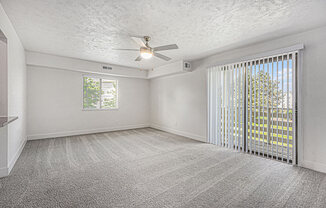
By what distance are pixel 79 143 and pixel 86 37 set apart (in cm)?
304

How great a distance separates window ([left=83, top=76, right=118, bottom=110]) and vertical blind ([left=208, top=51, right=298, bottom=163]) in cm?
409

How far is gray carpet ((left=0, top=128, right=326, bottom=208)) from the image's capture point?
1875 mm

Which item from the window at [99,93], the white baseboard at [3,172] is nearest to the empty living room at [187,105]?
the white baseboard at [3,172]

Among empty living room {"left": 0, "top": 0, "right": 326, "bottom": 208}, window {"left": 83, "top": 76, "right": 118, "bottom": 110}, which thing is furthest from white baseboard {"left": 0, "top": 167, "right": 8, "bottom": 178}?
window {"left": 83, "top": 76, "right": 118, "bottom": 110}

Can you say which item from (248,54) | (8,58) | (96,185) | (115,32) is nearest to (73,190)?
(96,185)

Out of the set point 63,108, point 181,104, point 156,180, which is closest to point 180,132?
point 181,104

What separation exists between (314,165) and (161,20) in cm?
386

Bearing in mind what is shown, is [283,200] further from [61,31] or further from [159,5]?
[61,31]

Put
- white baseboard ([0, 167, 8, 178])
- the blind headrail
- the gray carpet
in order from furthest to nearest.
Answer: the blind headrail, white baseboard ([0, 167, 8, 178]), the gray carpet

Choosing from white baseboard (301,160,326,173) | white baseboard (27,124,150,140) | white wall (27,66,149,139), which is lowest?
white baseboard (301,160,326,173)

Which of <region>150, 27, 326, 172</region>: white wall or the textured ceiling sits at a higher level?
the textured ceiling

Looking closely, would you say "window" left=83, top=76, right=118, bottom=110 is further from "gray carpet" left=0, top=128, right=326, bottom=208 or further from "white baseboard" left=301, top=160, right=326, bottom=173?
"white baseboard" left=301, top=160, right=326, bottom=173

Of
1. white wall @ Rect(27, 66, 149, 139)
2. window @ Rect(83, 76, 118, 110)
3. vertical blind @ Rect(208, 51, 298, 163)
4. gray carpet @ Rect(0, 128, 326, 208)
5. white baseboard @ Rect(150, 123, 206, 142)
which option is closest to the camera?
gray carpet @ Rect(0, 128, 326, 208)

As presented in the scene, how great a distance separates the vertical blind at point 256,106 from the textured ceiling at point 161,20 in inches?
26.6
